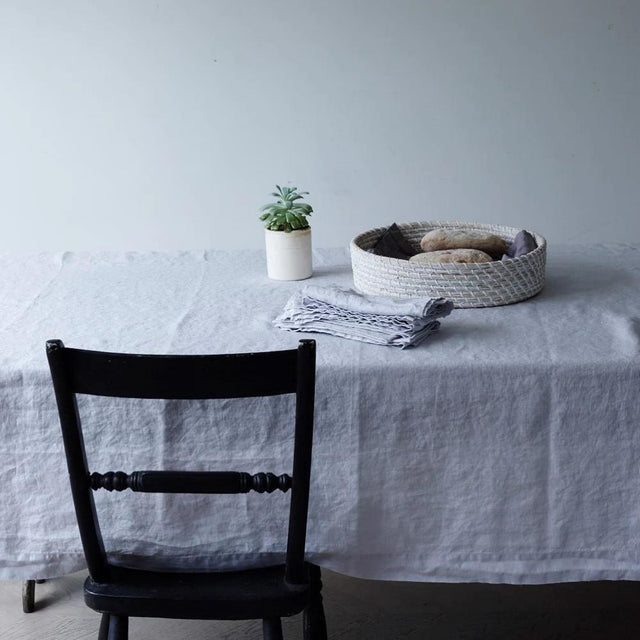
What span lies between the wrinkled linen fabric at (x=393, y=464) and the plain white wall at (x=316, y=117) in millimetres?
2100

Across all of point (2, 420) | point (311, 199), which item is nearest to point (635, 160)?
point (311, 199)

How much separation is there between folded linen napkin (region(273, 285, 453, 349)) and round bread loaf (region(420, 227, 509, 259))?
0.25m

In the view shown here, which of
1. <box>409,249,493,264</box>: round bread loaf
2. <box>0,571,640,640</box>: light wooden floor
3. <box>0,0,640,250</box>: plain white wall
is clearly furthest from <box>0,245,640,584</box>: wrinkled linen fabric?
<box>0,0,640,250</box>: plain white wall

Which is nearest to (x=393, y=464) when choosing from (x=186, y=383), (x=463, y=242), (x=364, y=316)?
(x=364, y=316)

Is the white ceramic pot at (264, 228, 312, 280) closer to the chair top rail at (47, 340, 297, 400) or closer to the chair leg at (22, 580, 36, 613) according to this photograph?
the chair top rail at (47, 340, 297, 400)

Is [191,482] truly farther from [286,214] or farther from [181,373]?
[286,214]

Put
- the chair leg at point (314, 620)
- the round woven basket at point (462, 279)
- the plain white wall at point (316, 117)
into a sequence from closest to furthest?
the chair leg at point (314, 620)
the round woven basket at point (462, 279)
the plain white wall at point (316, 117)

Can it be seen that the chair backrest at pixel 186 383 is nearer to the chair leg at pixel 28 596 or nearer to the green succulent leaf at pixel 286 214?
the green succulent leaf at pixel 286 214

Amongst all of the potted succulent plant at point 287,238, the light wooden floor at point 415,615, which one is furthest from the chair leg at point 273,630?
the potted succulent plant at point 287,238

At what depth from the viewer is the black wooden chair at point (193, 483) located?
1.19 meters

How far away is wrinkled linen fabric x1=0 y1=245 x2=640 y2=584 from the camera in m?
1.40

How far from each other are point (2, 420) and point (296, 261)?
0.71 m

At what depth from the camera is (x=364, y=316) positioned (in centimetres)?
154

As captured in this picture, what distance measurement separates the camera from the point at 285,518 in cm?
143
